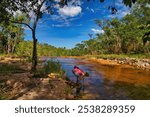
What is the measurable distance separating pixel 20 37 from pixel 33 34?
51.7 meters

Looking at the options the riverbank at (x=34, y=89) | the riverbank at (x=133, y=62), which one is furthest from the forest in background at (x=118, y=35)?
the riverbank at (x=34, y=89)

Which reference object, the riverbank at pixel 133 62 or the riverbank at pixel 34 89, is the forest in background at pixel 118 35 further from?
the riverbank at pixel 34 89

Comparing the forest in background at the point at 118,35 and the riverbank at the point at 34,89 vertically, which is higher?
the forest in background at the point at 118,35

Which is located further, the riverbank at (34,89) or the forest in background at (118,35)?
the forest in background at (118,35)

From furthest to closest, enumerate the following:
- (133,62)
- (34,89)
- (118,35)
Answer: (118,35), (133,62), (34,89)

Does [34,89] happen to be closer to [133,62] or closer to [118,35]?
[133,62]

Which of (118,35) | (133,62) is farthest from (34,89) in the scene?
(118,35)

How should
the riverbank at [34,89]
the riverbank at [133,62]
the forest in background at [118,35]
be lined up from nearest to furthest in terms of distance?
the riverbank at [34,89]
the riverbank at [133,62]
the forest in background at [118,35]

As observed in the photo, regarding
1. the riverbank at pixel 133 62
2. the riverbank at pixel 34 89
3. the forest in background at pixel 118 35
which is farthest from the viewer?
the forest in background at pixel 118 35

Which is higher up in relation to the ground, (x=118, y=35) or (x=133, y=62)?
(x=118, y=35)

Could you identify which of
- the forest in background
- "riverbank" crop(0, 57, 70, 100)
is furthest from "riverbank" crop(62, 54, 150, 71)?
"riverbank" crop(0, 57, 70, 100)

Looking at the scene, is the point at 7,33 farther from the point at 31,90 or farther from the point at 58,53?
the point at 58,53

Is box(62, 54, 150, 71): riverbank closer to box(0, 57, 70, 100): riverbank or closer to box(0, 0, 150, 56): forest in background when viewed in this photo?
box(0, 0, 150, 56): forest in background

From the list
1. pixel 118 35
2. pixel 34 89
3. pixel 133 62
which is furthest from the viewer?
pixel 118 35
